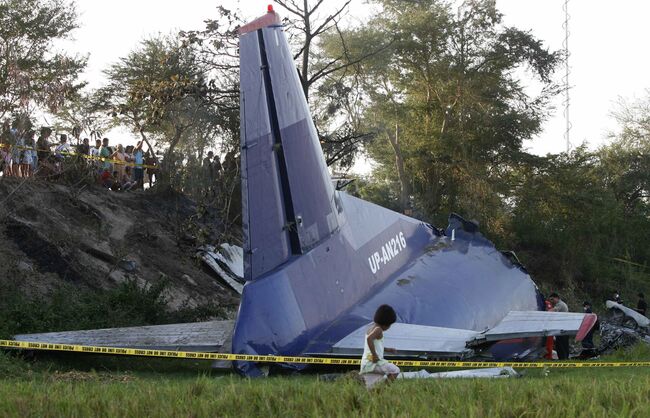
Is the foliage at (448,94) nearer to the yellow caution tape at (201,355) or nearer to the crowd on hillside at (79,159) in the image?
the crowd on hillside at (79,159)

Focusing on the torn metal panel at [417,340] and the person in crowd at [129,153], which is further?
the person in crowd at [129,153]

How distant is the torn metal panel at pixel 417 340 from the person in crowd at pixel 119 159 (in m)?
15.7

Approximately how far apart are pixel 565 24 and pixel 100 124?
27307 mm

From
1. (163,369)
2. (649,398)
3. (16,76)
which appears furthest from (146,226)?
(649,398)

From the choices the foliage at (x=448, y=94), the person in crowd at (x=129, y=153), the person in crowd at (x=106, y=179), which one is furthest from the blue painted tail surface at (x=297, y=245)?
the foliage at (x=448, y=94)

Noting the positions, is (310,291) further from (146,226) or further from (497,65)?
(497,65)

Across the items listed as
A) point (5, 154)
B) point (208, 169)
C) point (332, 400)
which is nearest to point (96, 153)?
point (208, 169)

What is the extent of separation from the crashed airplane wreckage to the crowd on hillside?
607 centimetres

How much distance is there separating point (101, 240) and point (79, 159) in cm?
299

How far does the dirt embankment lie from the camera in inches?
669

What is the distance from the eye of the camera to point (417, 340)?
10477 millimetres

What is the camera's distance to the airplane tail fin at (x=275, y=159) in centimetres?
1030

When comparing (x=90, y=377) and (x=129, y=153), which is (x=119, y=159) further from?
(x=90, y=377)

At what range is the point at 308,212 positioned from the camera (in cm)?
1085
